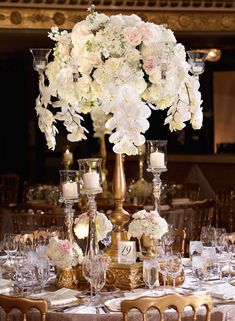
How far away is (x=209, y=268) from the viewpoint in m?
4.39

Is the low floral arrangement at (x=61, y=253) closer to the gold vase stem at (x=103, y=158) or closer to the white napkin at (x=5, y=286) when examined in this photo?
the white napkin at (x=5, y=286)

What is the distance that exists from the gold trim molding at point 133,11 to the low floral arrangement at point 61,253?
6605 mm

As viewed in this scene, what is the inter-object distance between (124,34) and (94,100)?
0.40 m

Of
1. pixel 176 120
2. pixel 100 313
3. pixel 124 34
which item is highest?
pixel 124 34

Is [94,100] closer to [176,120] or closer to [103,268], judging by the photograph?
[176,120]

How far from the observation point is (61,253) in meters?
4.48

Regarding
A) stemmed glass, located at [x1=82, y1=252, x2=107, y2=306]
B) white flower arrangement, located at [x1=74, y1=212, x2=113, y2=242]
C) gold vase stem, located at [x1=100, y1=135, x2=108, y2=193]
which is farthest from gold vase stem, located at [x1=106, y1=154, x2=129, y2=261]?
gold vase stem, located at [x1=100, y1=135, x2=108, y2=193]

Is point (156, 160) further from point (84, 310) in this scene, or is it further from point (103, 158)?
point (103, 158)

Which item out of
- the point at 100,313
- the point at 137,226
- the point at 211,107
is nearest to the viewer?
the point at 100,313

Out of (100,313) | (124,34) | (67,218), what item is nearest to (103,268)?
(100,313)

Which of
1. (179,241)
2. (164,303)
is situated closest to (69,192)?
(164,303)

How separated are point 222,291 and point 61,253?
902 millimetres

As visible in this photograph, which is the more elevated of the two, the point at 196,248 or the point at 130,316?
the point at 196,248

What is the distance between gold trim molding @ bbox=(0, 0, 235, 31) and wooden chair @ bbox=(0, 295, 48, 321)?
24.1 ft
